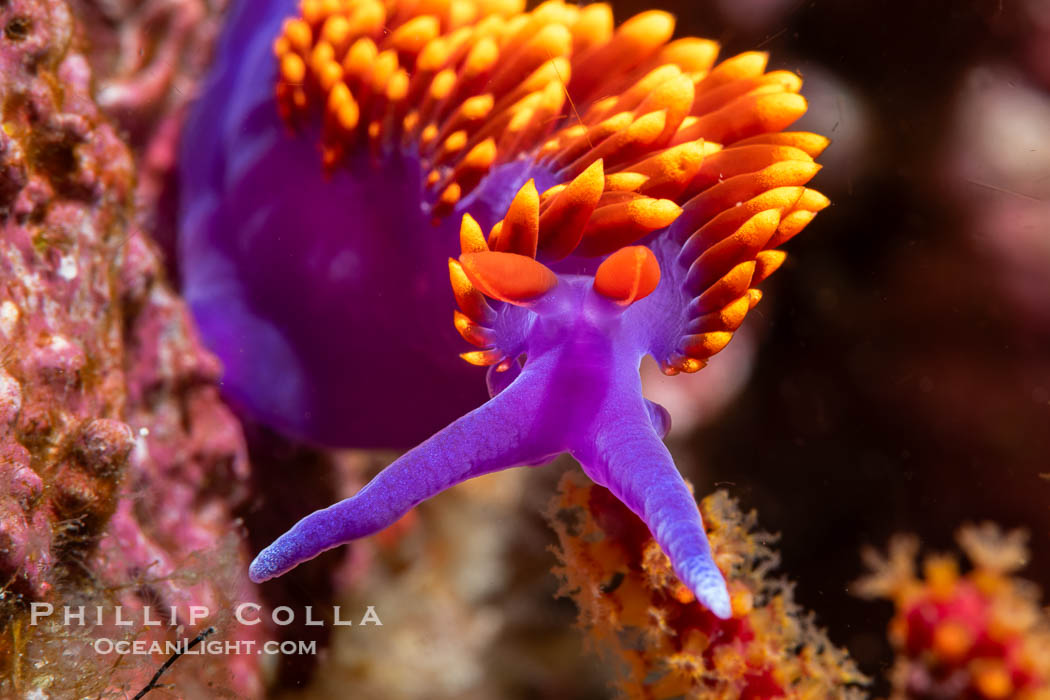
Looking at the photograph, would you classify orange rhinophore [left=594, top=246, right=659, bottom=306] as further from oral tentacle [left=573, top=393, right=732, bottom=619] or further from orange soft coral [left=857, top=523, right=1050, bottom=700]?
orange soft coral [left=857, top=523, right=1050, bottom=700]

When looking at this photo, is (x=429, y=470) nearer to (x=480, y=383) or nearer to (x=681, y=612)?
(x=480, y=383)

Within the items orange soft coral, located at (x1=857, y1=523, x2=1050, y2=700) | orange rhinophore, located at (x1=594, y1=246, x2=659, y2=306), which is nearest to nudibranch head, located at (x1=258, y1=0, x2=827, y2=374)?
orange rhinophore, located at (x1=594, y1=246, x2=659, y2=306)

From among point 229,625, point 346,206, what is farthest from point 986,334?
point 229,625

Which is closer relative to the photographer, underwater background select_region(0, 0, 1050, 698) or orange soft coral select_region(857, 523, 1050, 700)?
underwater background select_region(0, 0, 1050, 698)

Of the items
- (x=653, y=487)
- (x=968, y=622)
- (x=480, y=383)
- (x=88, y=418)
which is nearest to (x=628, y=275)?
(x=653, y=487)

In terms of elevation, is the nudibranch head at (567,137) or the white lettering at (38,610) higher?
the nudibranch head at (567,137)

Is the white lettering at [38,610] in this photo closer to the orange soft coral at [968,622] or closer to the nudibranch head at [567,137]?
the nudibranch head at [567,137]

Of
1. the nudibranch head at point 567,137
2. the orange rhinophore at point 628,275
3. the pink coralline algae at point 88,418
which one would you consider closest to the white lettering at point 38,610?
the pink coralline algae at point 88,418

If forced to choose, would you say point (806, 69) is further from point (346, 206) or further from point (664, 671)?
point (664, 671)
